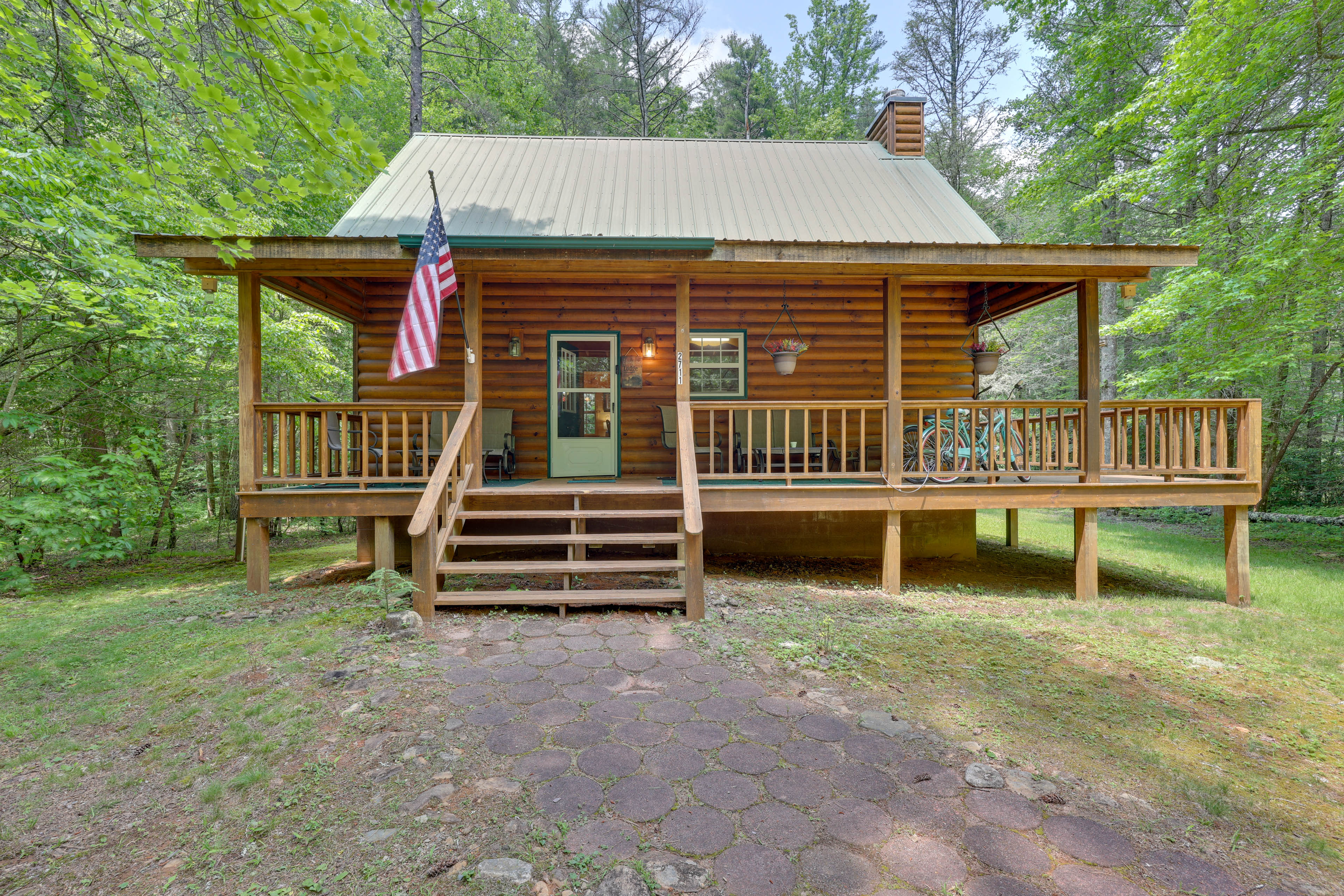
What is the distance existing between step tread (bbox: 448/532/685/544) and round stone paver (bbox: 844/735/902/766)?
232cm

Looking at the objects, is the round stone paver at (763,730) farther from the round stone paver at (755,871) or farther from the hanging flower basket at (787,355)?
the hanging flower basket at (787,355)

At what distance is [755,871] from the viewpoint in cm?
195

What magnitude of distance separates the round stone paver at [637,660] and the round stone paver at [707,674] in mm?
248

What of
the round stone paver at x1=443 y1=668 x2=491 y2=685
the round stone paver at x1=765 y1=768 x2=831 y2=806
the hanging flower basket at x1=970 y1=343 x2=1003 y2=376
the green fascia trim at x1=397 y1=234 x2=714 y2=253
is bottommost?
the round stone paver at x1=765 y1=768 x2=831 y2=806

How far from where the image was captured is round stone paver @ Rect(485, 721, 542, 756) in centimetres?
266

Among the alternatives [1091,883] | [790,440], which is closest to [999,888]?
[1091,883]

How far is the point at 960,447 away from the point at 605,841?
608 centimetres

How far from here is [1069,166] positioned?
41.6ft

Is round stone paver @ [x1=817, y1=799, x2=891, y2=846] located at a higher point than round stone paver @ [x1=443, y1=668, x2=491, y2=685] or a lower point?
lower

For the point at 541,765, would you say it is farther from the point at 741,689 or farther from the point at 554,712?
the point at 741,689

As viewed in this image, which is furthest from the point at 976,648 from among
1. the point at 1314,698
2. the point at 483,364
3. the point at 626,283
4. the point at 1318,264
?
the point at 1318,264

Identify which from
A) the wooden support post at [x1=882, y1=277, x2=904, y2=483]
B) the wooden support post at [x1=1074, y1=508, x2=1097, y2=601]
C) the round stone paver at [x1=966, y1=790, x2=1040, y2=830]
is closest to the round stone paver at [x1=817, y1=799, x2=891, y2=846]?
the round stone paver at [x1=966, y1=790, x2=1040, y2=830]

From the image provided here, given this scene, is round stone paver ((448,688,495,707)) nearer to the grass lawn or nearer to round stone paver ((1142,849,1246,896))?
the grass lawn

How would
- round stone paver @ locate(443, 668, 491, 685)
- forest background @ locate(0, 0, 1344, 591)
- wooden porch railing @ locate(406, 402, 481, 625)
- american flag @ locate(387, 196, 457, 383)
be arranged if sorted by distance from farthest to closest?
american flag @ locate(387, 196, 457, 383) → wooden porch railing @ locate(406, 402, 481, 625) → forest background @ locate(0, 0, 1344, 591) → round stone paver @ locate(443, 668, 491, 685)
